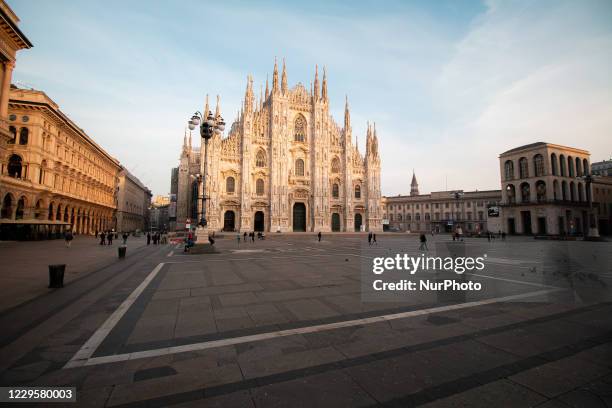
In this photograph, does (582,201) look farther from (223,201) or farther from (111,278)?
(111,278)

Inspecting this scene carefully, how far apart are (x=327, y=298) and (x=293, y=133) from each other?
4624 cm

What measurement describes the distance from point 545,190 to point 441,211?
97.2 ft

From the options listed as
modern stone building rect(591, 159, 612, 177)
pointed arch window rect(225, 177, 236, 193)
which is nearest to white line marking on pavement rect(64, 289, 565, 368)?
pointed arch window rect(225, 177, 236, 193)

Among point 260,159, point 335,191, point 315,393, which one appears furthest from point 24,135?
point 335,191

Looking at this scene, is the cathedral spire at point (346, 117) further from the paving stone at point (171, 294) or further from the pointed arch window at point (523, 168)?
the paving stone at point (171, 294)

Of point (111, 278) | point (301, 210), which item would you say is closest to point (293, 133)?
point (301, 210)

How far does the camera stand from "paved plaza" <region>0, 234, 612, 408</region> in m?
2.99

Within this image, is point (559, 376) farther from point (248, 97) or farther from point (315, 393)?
point (248, 97)

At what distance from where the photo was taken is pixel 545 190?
44.4 metres

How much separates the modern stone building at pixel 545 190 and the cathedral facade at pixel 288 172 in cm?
2269

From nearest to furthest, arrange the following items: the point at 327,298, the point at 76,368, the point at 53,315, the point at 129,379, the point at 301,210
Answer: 1. the point at 129,379
2. the point at 76,368
3. the point at 53,315
4. the point at 327,298
5. the point at 301,210

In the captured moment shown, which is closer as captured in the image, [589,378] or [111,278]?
[589,378]

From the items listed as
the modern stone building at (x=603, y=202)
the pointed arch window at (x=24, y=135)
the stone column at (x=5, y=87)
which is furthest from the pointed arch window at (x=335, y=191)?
the modern stone building at (x=603, y=202)

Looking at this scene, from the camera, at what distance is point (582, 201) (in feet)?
153
